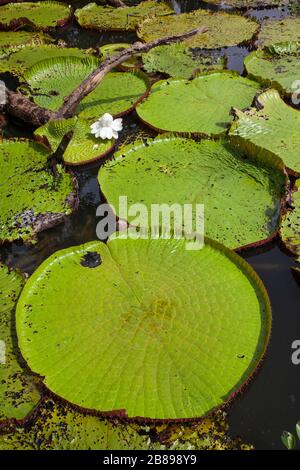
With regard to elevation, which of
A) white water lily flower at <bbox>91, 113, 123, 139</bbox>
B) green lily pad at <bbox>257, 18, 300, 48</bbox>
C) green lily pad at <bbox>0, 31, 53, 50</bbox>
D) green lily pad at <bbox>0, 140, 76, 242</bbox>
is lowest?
green lily pad at <bbox>0, 140, 76, 242</bbox>

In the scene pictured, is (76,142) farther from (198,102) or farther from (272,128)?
(272,128)

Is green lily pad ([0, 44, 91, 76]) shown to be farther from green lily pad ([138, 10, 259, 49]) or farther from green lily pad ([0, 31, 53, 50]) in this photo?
green lily pad ([138, 10, 259, 49])

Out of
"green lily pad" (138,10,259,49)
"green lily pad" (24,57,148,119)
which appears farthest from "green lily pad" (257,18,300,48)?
"green lily pad" (24,57,148,119)

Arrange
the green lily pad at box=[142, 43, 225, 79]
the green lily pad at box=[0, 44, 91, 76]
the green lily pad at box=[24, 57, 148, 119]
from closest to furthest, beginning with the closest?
the green lily pad at box=[24, 57, 148, 119], the green lily pad at box=[142, 43, 225, 79], the green lily pad at box=[0, 44, 91, 76]

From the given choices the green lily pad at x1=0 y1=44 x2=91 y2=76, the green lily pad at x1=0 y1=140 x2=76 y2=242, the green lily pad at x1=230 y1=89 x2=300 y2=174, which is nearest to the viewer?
the green lily pad at x1=0 y1=140 x2=76 y2=242

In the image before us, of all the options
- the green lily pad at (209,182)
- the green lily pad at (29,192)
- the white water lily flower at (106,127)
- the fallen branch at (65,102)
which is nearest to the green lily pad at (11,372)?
the green lily pad at (29,192)
